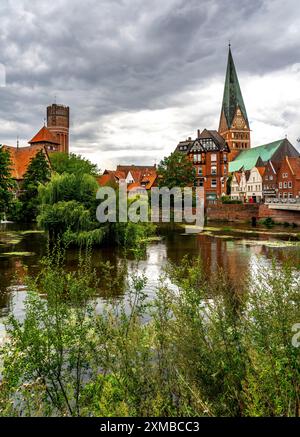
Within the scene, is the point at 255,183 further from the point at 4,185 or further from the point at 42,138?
the point at 4,185

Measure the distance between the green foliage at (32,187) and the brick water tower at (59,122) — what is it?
6488 cm

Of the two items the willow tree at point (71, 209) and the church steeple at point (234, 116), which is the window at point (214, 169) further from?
the willow tree at point (71, 209)

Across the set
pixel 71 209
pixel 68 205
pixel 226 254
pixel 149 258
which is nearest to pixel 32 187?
pixel 68 205

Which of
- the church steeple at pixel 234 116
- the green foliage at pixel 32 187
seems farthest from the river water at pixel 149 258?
the church steeple at pixel 234 116

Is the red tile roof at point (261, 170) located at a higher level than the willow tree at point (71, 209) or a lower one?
higher

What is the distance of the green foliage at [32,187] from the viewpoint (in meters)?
55.8

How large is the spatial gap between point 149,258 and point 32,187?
34.2 metres

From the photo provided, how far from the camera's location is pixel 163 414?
6172 mm

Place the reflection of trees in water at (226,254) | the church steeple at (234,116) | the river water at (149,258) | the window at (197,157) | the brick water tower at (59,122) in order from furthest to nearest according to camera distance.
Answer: the church steeple at (234,116)
the brick water tower at (59,122)
the window at (197,157)
the reflection of trees in water at (226,254)
the river water at (149,258)

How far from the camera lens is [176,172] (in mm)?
73312

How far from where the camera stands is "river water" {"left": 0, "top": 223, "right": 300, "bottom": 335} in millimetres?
17219
